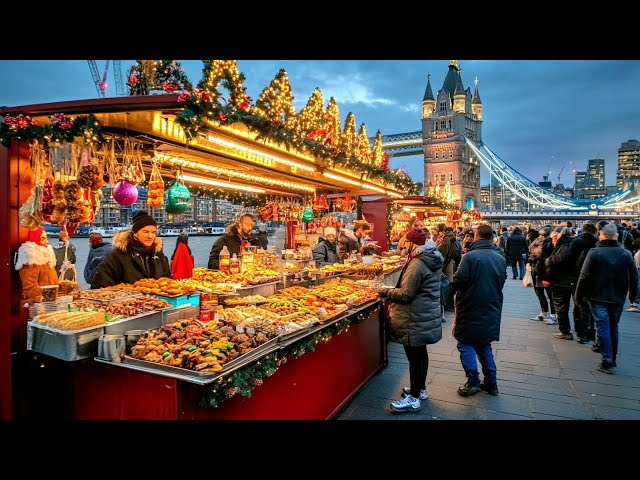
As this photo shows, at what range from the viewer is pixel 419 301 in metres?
3.91

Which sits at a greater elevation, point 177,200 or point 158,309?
point 177,200

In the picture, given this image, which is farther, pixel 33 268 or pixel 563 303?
pixel 563 303

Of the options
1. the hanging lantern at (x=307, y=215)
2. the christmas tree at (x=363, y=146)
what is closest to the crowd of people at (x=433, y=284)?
the hanging lantern at (x=307, y=215)

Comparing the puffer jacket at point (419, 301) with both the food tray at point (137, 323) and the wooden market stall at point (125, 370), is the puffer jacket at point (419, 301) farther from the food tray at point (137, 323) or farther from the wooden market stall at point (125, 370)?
the food tray at point (137, 323)

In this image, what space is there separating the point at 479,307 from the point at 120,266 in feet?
12.4

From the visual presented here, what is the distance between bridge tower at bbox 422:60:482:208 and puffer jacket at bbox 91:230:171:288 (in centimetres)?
8366

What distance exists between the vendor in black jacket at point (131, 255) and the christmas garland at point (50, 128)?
4.46 feet

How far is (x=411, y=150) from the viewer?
311 feet

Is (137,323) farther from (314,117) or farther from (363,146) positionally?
(363,146)

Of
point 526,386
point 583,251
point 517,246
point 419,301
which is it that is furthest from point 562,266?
point 517,246

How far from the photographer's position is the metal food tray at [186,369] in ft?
7.54

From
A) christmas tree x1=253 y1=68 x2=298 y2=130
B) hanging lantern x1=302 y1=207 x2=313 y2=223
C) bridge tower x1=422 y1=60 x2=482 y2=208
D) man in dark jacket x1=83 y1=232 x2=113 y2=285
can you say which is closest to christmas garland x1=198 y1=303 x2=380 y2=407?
christmas tree x1=253 y1=68 x2=298 y2=130
